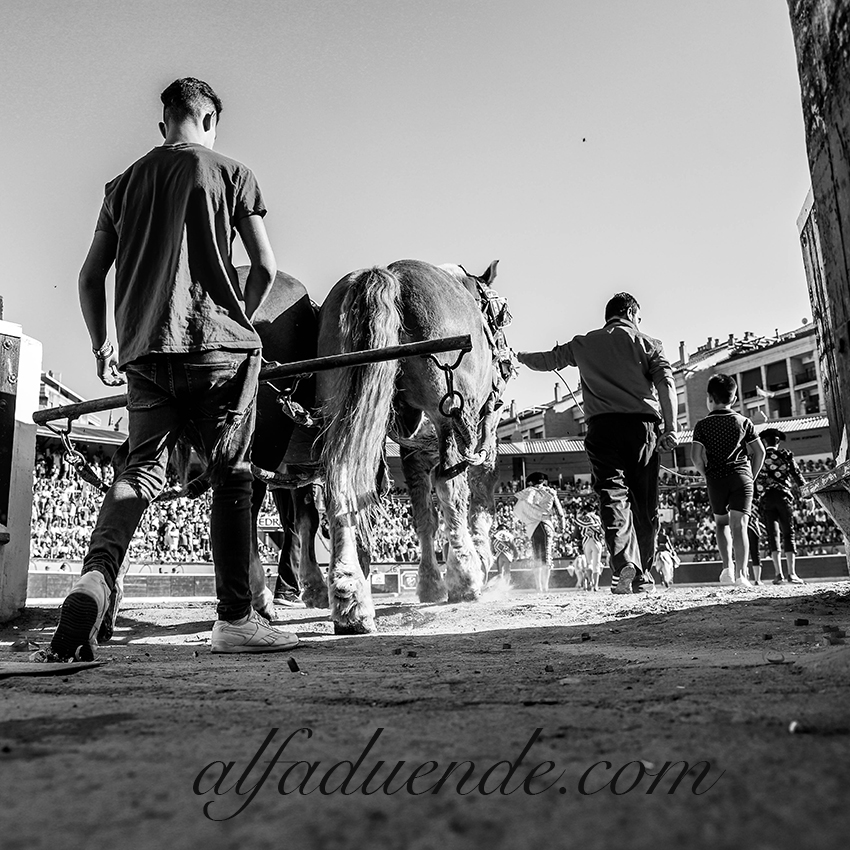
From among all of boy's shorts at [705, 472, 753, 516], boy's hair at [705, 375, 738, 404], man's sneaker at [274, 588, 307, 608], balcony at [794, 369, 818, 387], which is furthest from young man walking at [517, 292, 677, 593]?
balcony at [794, 369, 818, 387]

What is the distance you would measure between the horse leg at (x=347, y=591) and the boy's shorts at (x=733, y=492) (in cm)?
385

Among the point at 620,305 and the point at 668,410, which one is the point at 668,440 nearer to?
the point at 668,410

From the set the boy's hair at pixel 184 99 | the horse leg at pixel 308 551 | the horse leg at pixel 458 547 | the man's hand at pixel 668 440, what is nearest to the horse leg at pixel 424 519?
the horse leg at pixel 458 547

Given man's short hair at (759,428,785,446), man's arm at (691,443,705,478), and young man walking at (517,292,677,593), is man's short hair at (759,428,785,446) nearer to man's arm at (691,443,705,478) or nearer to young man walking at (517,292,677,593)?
man's arm at (691,443,705,478)

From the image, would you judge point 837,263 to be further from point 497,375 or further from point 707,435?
point 707,435

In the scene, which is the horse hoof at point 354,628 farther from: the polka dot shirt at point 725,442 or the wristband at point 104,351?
the polka dot shirt at point 725,442

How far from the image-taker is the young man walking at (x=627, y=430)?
570 cm

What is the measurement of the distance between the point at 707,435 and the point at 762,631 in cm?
388

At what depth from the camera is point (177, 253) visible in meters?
3.20

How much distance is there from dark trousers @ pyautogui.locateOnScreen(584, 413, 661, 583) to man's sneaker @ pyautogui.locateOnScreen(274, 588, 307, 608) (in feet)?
8.58

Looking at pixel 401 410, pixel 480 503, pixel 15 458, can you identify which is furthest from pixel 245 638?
pixel 480 503

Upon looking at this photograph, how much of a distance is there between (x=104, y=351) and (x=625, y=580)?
361cm

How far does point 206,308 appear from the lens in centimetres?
322

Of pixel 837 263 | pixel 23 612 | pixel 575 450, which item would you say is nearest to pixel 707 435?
pixel 837 263
